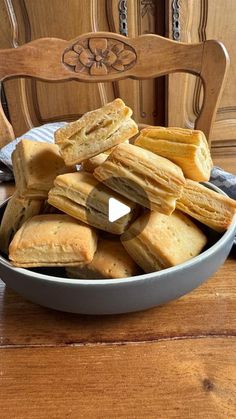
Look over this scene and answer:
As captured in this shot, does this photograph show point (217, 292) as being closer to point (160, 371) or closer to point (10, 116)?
point (160, 371)

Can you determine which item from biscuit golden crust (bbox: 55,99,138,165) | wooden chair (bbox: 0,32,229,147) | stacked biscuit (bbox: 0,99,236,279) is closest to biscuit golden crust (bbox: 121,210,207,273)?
stacked biscuit (bbox: 0,99,236,279)

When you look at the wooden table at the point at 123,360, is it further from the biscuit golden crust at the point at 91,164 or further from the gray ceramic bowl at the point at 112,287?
the biscuit golden crust at the point at 91,164

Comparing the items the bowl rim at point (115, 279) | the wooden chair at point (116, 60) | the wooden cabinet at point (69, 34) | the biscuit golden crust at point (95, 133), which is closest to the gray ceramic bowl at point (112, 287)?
the bowl rim at point (115, 279)

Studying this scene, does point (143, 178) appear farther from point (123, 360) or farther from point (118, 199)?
point (123, 360)

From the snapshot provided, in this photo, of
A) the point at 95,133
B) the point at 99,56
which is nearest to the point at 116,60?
the point at 99,56

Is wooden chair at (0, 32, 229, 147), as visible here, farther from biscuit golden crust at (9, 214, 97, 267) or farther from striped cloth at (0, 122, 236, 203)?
biscuit golden crust at (9, 214, 97, 267)

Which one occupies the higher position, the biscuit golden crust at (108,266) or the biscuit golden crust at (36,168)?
the biscuit golden crust at (36,168)
